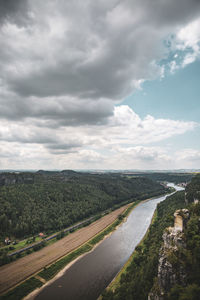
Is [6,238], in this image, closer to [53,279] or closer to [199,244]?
[53,279]

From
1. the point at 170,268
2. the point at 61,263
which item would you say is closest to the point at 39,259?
A: the point at 61,263

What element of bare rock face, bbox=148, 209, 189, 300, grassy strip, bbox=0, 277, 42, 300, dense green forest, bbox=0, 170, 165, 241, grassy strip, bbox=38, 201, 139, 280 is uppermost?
bare rock face, bbox=148, 209, 189, 300

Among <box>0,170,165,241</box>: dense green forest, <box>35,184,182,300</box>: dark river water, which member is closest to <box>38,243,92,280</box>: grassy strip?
<box>35,184,182,300</box>: dark river water

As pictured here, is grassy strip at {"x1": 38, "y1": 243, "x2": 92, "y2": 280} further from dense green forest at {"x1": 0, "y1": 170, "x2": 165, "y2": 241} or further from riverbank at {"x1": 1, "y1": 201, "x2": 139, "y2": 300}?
dense green forest at {"x1": 0, "y1": 170, "x2": 165, "y2": 241}

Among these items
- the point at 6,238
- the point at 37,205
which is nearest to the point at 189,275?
the point at 6,238

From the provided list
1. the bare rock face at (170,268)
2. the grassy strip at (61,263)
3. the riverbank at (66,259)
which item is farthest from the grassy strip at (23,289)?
the bare rock face at (170,268)

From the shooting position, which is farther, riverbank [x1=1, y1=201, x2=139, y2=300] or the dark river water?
→ riverbank [x1=1, y1=201, x2=139, y2=300]

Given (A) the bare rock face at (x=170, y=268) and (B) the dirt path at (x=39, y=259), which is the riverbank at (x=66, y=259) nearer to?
(B) the dirt path at (x=39, y=259)
